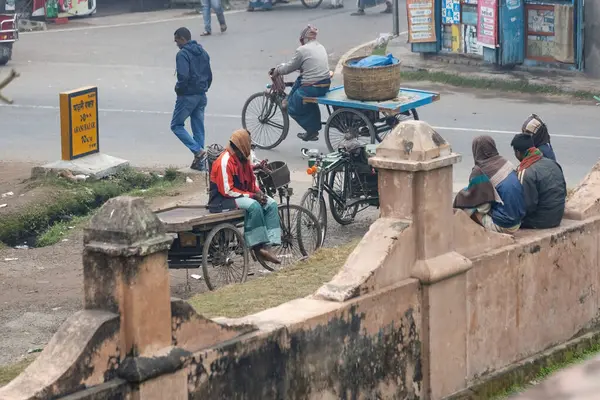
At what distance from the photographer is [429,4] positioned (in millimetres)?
23109

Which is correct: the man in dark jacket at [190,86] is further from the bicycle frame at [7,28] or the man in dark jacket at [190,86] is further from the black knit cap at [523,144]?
the bicycle frame at [7,28]

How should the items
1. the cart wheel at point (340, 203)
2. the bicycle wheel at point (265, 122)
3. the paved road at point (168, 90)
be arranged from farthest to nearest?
the paved road at point (168, 90) → the bicycle wheel at point (265, 122) → the cart wheel at point (340, 203)

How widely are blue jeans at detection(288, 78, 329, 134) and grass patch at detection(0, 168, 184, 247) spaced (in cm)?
180

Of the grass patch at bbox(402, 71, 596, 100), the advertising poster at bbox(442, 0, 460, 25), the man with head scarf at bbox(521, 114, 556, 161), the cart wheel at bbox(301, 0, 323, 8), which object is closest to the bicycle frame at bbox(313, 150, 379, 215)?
the man with head scarf at bbox(521, 114, 556, 161)

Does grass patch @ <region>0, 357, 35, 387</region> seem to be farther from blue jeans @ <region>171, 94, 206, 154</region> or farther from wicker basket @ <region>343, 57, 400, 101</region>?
wicker basket @ <region>343, 57, 400, 101</region>

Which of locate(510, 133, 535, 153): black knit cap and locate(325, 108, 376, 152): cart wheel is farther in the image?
locate(325, 108, 376, 152): cart wheel

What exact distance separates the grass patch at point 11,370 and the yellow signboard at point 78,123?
21.7ft

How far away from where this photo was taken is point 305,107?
16.5 meters

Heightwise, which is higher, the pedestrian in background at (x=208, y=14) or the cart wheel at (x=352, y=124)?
the pedestrian in background at (x=208, y=14)

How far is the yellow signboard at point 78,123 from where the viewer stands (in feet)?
51.1

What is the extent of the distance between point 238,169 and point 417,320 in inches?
138

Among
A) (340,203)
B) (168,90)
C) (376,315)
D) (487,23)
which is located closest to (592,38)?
(487,23)

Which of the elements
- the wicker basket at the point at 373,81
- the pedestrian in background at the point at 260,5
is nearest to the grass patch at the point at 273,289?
the wicker basket at the point at 373,81

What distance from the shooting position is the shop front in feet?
70.1
